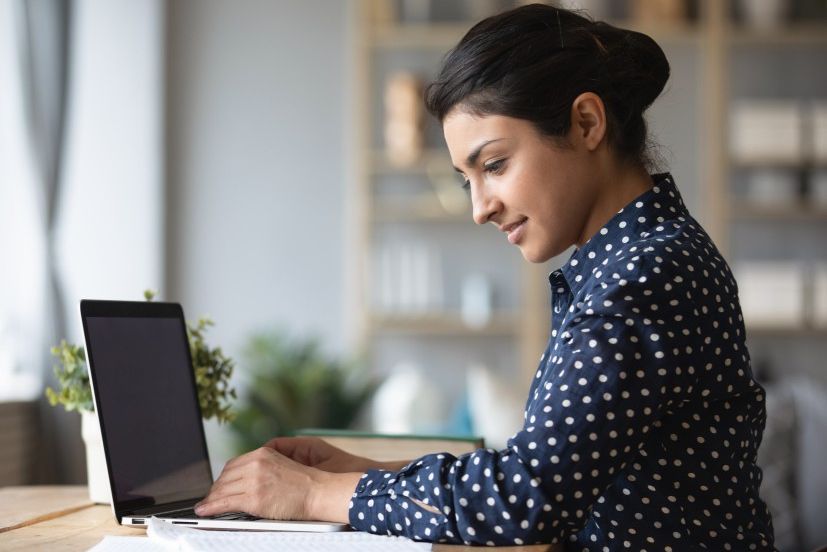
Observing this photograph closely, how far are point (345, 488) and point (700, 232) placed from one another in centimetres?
51

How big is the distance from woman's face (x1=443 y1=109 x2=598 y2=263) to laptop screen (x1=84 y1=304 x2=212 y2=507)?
48 centimetres

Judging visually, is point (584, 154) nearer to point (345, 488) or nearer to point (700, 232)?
point (700, 232)

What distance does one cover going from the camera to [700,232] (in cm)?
132

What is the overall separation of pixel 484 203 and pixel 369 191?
357cm

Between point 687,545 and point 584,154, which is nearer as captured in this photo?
point 687,545

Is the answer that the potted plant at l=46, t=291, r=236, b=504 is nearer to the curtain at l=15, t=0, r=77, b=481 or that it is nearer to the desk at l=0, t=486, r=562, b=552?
the desk at l=0, t=486, r=562, b=552

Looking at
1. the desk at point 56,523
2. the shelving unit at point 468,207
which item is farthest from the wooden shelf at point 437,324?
the desk at point 56,523

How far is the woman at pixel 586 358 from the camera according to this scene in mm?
1127

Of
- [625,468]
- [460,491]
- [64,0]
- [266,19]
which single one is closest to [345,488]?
[460,491]

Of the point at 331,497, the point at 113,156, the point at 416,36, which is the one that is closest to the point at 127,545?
the point at 331,497

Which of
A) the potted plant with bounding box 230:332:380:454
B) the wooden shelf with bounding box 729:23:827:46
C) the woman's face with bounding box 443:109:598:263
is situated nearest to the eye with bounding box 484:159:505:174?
the woman's face with bounding box 443:109:598:263

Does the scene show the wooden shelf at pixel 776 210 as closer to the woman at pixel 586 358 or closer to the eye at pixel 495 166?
the woman at pixel 586 358

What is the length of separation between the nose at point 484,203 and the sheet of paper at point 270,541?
1.34 feet

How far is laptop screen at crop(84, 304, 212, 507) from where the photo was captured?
1389 mm
